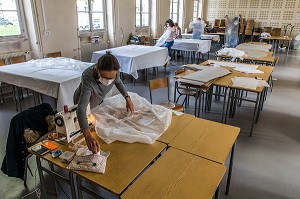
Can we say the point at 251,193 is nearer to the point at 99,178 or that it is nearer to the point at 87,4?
the point at 99,178

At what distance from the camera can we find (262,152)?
266cm

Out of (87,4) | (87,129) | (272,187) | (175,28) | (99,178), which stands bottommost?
(272,187)

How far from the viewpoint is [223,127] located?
1781mm

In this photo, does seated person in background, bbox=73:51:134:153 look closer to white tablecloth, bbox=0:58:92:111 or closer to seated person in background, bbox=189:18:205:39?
white tablecloth, bbox=0:58:92:111

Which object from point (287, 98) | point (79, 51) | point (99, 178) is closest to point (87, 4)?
point (79, 51)

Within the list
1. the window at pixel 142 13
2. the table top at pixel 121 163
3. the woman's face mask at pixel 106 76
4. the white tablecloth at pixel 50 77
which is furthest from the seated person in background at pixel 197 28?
the table top at pixel 121 163

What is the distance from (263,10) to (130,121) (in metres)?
11.6

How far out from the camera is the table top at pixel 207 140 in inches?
57.2

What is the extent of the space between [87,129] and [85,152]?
15 centimetres

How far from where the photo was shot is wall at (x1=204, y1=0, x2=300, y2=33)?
34.0 ft

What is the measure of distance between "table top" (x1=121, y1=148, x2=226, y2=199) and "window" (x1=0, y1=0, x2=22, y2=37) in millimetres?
4381

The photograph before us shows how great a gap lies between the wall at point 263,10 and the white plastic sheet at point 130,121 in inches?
445

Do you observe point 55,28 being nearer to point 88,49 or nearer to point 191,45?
point 88,49

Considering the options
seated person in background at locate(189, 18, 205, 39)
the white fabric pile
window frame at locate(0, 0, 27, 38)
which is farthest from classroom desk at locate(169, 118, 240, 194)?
seated person in background at locate(189, 18, 205, 39)
